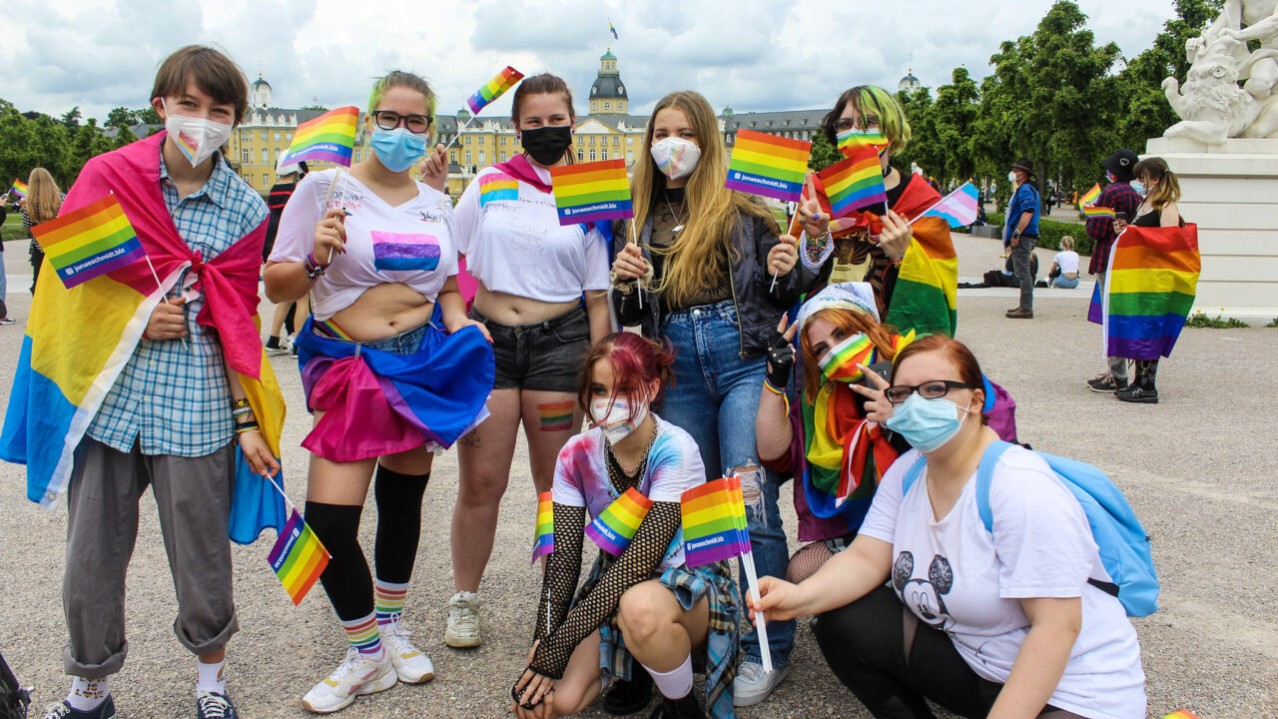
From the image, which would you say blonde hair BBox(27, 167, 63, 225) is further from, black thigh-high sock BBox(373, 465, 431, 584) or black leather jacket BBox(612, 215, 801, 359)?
black leather jacket BBox(612, 215, 801, 359)

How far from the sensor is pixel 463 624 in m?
3.70

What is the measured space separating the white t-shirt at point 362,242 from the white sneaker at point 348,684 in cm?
120

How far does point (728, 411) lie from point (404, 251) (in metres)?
1.25

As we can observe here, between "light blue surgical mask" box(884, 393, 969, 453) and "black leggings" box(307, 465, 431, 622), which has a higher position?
"light blue surgical mask" box(884, 393, 969, 453)

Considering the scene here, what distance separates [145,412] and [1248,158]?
14.3 metres

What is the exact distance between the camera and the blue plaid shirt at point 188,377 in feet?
9.31

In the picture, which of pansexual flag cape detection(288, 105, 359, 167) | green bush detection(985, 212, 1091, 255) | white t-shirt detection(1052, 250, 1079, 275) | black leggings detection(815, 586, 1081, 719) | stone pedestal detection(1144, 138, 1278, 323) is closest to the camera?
black leggings detection(815, 586, 1081, 719)

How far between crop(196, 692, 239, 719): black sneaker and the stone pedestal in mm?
13524

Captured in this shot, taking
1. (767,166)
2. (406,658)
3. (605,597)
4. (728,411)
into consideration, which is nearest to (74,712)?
(406,658)

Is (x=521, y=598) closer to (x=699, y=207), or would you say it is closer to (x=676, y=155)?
(x=699, y=207)

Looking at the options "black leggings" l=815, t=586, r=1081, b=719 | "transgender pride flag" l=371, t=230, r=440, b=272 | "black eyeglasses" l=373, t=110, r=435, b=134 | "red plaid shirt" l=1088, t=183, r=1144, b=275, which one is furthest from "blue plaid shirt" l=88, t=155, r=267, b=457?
"red plaid shirt" l=1088, t=183, r=1144, b=275

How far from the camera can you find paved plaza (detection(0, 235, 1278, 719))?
3.31m

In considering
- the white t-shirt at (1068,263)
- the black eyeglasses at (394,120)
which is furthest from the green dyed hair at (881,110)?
the white t-shirt at (1068,263)

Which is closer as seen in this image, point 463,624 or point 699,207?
point 699,207
